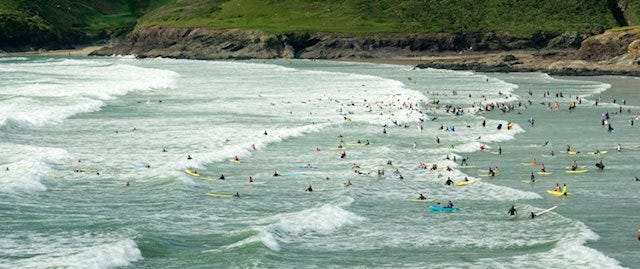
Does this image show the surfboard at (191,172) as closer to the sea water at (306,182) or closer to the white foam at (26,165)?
the sea water at (306,182)

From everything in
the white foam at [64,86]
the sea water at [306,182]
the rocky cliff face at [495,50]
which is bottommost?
the sea water at [306,182]

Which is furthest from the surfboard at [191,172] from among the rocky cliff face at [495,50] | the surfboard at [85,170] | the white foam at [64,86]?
the rocky cliff face at [495,50]

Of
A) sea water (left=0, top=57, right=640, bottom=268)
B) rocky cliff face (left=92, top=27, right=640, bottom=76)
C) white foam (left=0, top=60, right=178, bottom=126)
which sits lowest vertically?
sea water (left=0, top=57, right=640, bottom=268)

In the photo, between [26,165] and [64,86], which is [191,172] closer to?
[26,165]

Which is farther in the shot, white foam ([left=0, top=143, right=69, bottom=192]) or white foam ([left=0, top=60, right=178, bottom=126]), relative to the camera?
white foam ([left=0, top=60, right=178, bottom=126])

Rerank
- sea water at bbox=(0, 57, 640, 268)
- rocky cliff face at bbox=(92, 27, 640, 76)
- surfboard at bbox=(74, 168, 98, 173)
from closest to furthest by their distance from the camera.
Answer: sea water at bbox=(0, 57, 640, 268)
surfboard at bbox=(74, 168, 98, 173)
rocky cliff face at bbox=(92, 27, 640, 76)

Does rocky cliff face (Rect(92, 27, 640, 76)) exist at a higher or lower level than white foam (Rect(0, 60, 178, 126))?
higher

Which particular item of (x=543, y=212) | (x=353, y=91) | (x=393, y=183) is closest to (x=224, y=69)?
(x=353, y=91)

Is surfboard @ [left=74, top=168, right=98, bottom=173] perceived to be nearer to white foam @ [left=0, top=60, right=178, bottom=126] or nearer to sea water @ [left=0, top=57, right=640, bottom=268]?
sea water @ [left=0, top=57, right=640, bottom=268]

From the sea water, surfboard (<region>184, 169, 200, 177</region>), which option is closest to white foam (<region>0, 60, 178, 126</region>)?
the sea water
